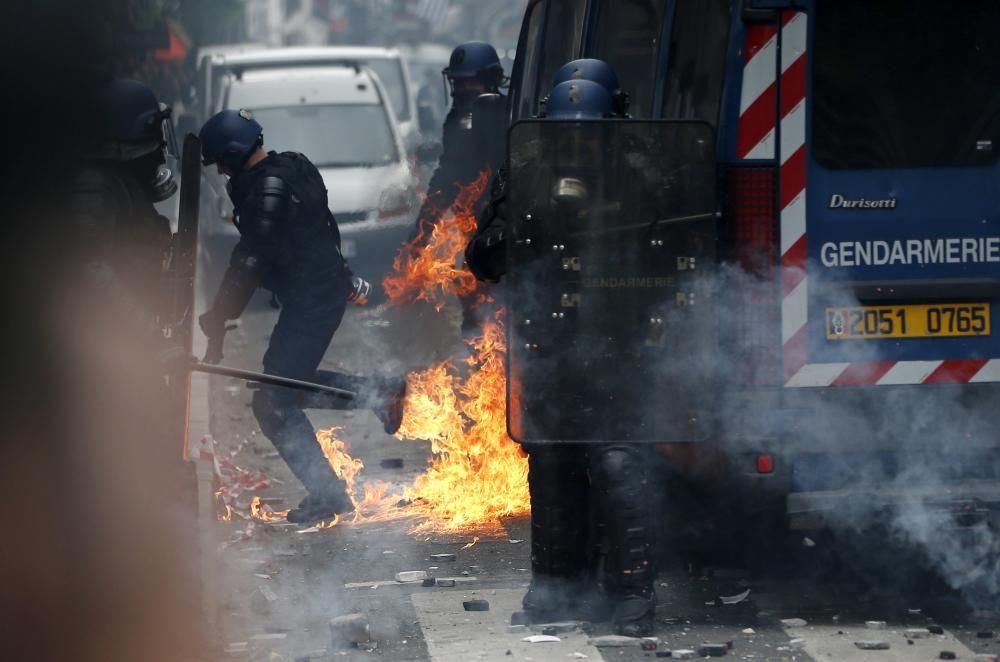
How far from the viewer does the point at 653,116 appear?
646 centimetres

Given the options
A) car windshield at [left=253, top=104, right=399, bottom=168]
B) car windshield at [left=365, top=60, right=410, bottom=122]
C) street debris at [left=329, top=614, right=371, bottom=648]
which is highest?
car windshield at [left=365, top=60, right=410, bottom=122]

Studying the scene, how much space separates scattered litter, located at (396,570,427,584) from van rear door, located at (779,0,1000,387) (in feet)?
5.84

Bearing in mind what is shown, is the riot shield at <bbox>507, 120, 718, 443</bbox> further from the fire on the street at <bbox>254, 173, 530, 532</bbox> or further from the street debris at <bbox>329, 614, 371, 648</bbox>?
the fire on the street at <bbox>254, 173, 530, 532</bbox>

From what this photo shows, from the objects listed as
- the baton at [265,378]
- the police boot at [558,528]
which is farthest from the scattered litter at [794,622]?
the baton at [265,378]

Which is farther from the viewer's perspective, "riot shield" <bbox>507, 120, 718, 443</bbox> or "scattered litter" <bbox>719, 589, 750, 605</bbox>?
"scattered litter" <bbox>719, 589, 750, 605</bbox>

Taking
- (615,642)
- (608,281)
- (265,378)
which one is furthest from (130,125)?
(615,642)

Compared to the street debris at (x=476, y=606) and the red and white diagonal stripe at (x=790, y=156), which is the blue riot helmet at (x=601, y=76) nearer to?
the red and white diagonal stripe at (x=790, y=156)

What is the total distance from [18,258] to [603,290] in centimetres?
194

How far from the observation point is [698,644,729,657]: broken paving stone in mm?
5891

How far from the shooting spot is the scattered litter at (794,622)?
6.25 m

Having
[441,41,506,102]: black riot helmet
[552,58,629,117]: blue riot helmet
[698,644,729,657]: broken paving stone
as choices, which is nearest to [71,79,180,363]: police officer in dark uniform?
[552,58,629,117]: blue riot helmet

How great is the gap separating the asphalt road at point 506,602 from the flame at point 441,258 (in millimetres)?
1829

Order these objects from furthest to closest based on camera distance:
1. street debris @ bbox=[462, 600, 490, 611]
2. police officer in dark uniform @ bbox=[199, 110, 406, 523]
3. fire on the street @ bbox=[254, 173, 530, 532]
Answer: police officer in dark uniform @ bbox=[199, 110, 406, 523], fire on the street @ bbox=[254, 173, 530, 532], street debris @ bbox=[462, 600, 490, 611]

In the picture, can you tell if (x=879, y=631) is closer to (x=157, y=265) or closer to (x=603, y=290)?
(x=603, y=290)
